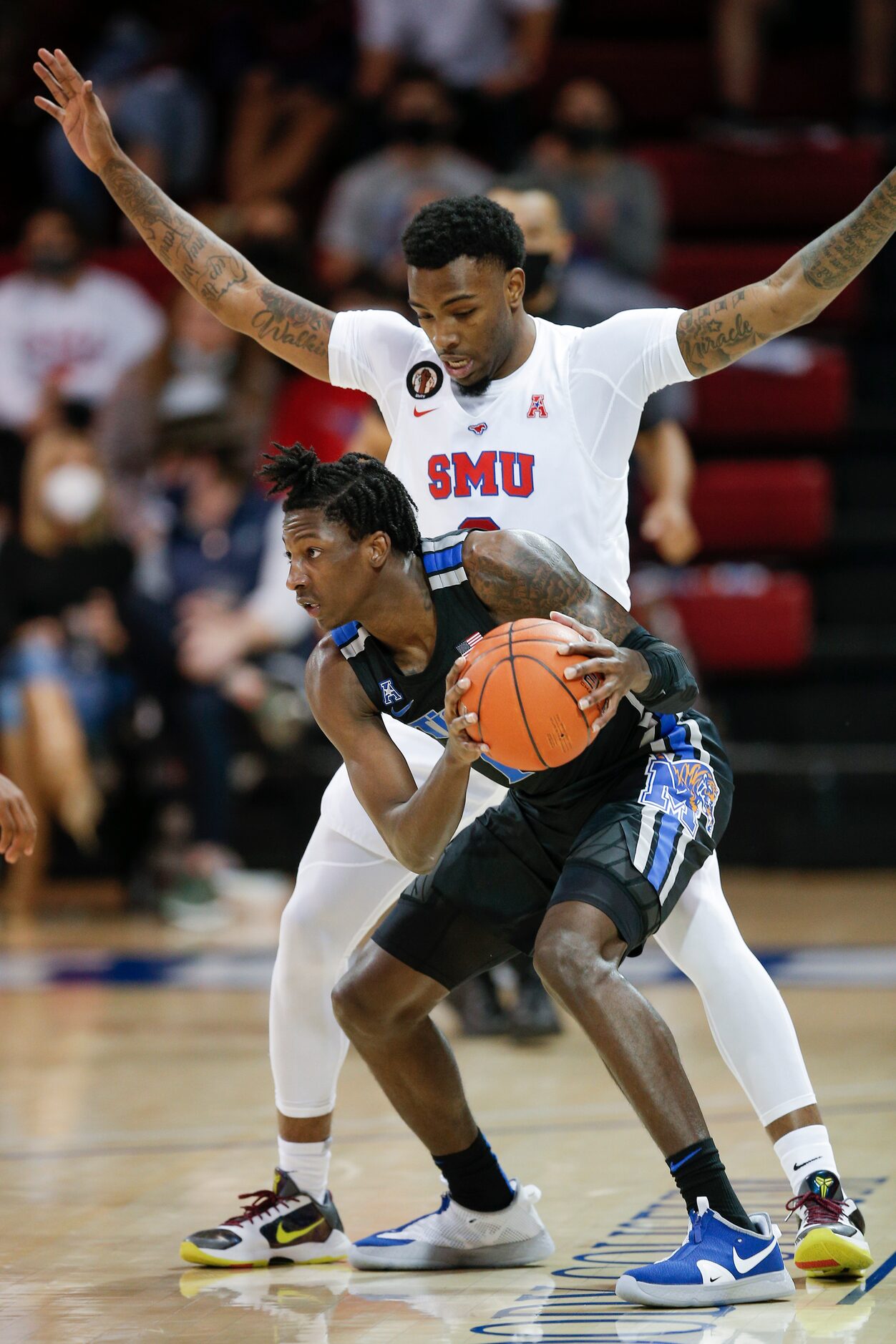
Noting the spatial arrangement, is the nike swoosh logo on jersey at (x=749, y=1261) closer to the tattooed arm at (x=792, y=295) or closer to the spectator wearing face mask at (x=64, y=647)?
the tattooed arm at (x=792, y=295)

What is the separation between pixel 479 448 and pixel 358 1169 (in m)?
1.76

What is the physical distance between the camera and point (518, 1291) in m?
3.63

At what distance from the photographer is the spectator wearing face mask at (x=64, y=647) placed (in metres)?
9.12

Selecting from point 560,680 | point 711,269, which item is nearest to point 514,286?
point 560,680

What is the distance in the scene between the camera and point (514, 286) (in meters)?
3.99

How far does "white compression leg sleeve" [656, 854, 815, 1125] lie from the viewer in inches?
145

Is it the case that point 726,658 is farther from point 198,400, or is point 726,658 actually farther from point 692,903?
point 692,903

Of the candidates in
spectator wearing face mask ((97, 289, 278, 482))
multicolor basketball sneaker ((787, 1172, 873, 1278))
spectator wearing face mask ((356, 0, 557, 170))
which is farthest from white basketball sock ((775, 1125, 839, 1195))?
spectator wearing face mask ((356, 0, 557, 170))

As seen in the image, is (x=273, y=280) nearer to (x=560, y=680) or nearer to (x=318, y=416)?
(x=318, y=416)

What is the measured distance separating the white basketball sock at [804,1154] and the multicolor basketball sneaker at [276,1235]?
3.01 feet

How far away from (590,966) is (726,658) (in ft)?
23.0

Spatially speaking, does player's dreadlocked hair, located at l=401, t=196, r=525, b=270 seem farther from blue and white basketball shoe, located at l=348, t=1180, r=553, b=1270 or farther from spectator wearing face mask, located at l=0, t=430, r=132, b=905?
spectator wearing face mask, located at l=0, t=430, r=132, b=905

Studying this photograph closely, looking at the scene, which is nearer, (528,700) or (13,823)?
(528,700)

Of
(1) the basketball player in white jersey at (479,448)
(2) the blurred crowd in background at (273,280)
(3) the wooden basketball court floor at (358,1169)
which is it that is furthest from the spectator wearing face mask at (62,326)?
(1) the basketball player in white jersey at (479,448)
